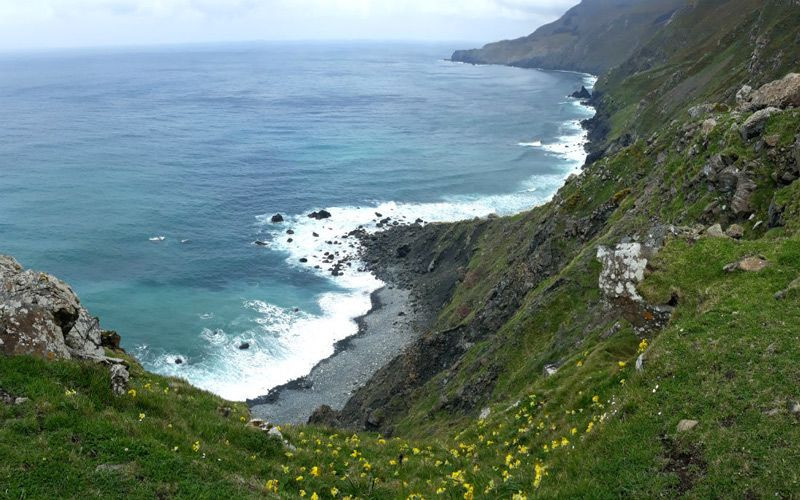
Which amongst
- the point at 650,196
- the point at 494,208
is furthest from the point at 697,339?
the point at 494,208

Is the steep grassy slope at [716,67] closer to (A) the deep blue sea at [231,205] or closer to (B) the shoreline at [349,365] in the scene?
(A) the deep blue sea at [231,205]

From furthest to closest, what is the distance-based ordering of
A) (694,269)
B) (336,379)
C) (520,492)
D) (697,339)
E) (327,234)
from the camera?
(327,234)
(336,379)
(694,269)
(697,339)
(520,492)

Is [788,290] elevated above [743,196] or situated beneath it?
situated beneath

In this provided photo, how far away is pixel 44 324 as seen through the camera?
17.8 meters

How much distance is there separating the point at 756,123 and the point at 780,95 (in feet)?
15.3

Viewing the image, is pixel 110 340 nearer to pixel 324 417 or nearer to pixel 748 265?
pixel 324 417

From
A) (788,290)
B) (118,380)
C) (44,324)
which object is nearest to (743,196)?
(788,290)

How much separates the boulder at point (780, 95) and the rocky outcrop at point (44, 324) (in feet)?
133

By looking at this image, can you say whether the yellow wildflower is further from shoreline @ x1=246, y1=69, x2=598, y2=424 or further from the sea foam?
the sea foam

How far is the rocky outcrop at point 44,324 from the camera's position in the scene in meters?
17.2

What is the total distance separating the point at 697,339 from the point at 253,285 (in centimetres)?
7437

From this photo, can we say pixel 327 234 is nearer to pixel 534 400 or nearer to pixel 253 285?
pixel 253 285

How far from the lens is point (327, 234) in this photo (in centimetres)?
10300

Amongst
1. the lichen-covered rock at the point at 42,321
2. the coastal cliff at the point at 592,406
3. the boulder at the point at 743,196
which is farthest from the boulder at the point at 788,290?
the lichen-covered rock at the point at 42,321
